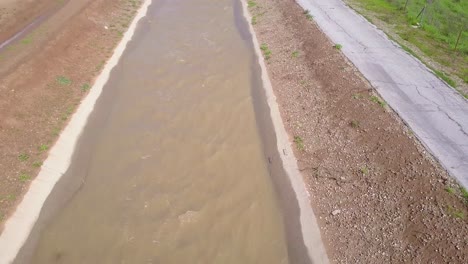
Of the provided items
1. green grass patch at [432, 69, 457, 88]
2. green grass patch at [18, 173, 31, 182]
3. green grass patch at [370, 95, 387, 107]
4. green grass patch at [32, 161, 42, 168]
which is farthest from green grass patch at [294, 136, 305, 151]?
green grass patch at [18, 173, 31, 182]

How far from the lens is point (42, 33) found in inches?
1118

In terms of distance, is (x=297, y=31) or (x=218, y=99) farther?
(x=297, y=31)

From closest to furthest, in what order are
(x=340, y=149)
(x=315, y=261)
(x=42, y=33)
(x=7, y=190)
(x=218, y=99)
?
(x=315, y=261), (x=7, y=190), (x=340, y=149), (x=218, y=99), (x=42, y=33)

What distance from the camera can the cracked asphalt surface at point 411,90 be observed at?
50.9 ft

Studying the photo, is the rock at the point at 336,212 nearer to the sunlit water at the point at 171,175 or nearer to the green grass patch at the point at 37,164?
the sunlit water at the point at 171,175

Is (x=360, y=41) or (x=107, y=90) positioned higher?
(x=360, y=41)

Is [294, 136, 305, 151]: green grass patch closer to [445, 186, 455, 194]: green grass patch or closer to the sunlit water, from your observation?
the sunlit water

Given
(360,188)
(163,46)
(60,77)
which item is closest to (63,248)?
(360,188)

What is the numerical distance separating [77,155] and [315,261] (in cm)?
1168

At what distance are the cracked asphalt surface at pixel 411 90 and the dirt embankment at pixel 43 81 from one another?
16206 mm

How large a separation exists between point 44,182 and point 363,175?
13.2 meters

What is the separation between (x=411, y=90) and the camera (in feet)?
63.6

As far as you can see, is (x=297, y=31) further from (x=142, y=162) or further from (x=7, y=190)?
(x=7, y=190)

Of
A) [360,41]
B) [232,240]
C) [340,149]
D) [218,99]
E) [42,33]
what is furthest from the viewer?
[42,33]
